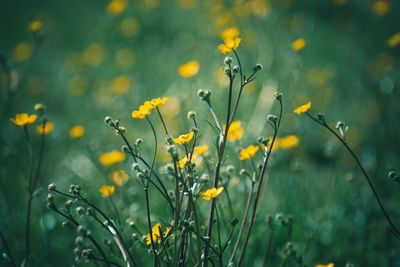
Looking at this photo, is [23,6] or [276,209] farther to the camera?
[23,6]

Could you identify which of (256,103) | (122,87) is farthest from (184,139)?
(256,103)

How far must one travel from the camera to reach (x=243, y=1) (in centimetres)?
430

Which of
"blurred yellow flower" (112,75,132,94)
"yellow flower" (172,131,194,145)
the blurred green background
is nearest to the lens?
"yellow flower" (172,131,194,145)

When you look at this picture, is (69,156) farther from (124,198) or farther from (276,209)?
(276,209)

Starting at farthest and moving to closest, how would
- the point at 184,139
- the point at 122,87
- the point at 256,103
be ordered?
the point at 256,103
the point at 122,87
the point at 184,139

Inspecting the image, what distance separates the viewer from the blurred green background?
2.61 m

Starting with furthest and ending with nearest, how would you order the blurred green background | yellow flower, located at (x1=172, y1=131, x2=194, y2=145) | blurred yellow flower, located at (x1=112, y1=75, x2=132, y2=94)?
blurred yellow flower, located at (x1=112, y1=75, x2=132, y2=94)
the blurred green background
yellow flower, located at (x1=172, y1=131, x2=194, y2=145)

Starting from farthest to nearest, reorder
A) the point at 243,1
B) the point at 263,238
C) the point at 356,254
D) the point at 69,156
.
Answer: the point at 243,1, the point at 69,156, the point at 263,238, the point at 356,254

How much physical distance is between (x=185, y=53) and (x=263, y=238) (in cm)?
293

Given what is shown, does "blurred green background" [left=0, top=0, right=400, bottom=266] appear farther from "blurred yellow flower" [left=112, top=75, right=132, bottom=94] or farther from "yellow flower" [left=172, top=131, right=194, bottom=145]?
"yellow flower" [left=172, top=131, right=194, bottom=145]

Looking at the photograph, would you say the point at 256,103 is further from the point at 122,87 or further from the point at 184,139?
the point at 184,139

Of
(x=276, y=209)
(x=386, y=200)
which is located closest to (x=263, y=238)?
(x=276, y=209)

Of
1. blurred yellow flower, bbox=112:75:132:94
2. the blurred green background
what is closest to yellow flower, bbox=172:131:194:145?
the blurred green background

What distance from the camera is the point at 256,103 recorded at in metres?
4.25
